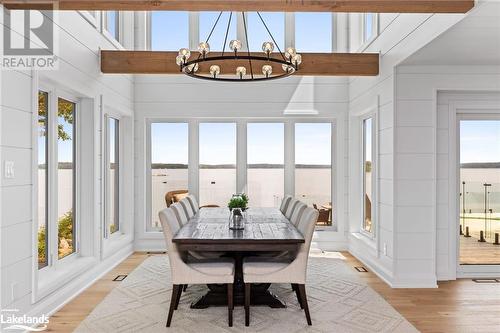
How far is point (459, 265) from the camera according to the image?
4688 mm

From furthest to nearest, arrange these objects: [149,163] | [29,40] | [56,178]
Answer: [149,163], [56,178], [29,40]

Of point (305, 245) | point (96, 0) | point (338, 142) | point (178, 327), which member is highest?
point (96, 0)

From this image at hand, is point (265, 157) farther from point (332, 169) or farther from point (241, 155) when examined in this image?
point (332, 169)

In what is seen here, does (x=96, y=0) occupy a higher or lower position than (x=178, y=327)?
higher

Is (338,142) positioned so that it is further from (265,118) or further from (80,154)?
(80,154)

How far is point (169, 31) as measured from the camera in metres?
6.50

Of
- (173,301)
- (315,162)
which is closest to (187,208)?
(173,301)

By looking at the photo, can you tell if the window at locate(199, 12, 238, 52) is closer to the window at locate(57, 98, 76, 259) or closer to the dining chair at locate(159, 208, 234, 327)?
the window at locate(57, 98, 76, 259)

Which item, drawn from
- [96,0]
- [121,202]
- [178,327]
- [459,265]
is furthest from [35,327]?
[459,265]

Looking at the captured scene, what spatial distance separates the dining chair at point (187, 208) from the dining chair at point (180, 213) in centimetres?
11

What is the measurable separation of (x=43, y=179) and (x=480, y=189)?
4.67 m

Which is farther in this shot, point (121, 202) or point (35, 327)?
point (121, 202)

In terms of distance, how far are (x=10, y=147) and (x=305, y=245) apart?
92.3 inches

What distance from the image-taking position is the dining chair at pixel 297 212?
398cm
